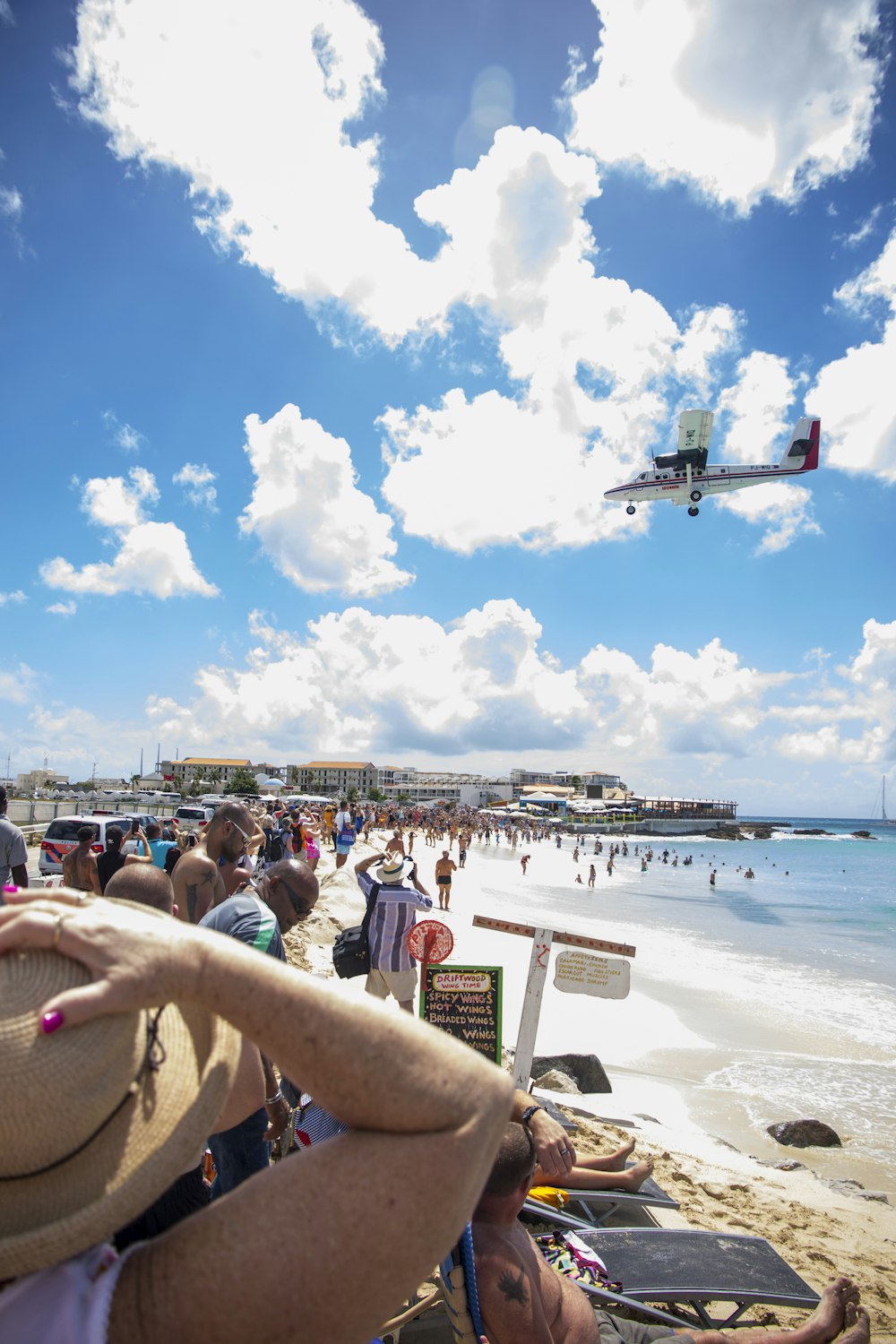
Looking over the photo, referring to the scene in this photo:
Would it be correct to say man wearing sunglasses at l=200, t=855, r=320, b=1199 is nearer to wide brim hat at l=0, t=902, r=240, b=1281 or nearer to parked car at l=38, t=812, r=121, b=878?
wide brim hat at l=0, t=902, r=240, b=1281

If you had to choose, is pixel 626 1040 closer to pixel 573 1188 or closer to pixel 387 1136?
pixel 573 1188

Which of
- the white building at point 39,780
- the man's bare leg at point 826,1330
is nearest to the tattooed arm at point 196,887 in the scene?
the man's bare leg at point 826,1330

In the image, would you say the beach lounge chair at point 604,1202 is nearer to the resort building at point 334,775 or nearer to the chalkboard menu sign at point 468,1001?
the chalkboard menu sign at point 468,1001

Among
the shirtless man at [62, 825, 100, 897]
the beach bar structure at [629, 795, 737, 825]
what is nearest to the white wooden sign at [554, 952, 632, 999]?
the shirtless man at [62, 825, 100, 897]

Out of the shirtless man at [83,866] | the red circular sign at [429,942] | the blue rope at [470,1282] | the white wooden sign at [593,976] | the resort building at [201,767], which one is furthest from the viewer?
the resort building at [201,767]

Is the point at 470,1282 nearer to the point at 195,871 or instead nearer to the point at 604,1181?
the point at 604,1181

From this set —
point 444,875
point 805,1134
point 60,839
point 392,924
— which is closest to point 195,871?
point 392,924

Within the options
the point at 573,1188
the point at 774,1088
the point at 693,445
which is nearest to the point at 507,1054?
the point at 573,1188
